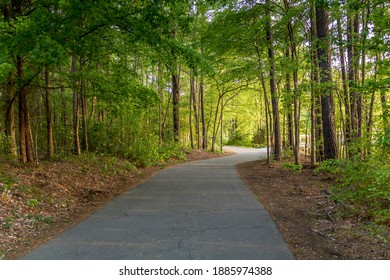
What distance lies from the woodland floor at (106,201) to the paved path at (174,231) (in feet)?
1.27

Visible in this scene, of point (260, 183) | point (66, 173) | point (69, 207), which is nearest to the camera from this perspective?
point (69, 207)

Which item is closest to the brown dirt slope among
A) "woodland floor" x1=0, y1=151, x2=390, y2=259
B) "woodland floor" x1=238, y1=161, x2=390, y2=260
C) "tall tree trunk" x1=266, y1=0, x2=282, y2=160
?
"woodland floor" x1=0, y1=151, x2=390, y2=259

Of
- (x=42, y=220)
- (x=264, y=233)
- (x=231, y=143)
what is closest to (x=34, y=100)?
(x=42, y=220)

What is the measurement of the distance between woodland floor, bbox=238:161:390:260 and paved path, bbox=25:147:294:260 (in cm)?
34

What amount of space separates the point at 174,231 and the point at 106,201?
3.51 meters

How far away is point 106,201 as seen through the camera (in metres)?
8.41

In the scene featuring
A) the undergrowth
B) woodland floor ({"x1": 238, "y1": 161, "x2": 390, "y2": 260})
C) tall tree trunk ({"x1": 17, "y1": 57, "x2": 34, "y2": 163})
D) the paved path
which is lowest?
woodland floor ({"x1": 238, "y1": 161, "x2": 390, "y2": 260})

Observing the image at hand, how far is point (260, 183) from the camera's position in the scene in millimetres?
11039

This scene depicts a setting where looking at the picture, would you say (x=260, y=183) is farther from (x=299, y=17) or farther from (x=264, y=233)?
(x=299, y=17)

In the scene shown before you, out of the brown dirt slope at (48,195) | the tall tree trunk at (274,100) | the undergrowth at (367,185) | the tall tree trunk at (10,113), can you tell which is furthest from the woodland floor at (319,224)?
the tall tree trunk at (10,113)

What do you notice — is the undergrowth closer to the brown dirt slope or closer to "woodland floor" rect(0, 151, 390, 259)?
"woodland floor" rect(0, 151, 390, 259)

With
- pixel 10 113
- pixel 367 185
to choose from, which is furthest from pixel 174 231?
pixel 10 113

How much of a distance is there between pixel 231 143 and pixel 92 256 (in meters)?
46.6

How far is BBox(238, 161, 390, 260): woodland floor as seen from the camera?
4.68 m
